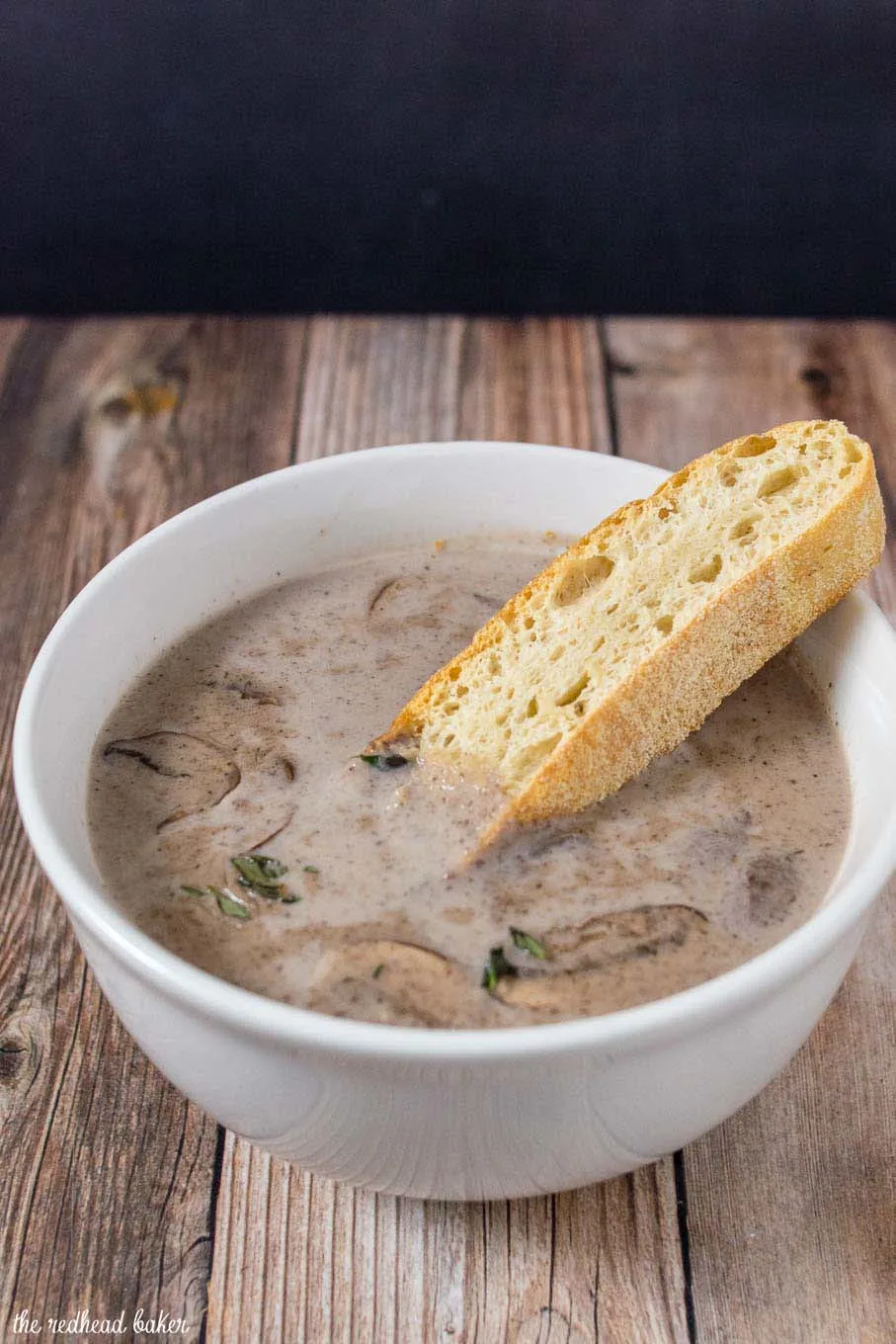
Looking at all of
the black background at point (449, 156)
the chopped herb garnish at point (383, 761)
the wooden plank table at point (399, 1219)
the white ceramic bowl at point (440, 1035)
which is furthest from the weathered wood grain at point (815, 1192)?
the black background at point (449, 156)

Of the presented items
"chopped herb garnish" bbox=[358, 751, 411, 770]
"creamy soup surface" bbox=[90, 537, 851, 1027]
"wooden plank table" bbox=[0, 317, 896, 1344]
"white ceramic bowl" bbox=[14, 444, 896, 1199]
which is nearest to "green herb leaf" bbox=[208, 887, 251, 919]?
"creamy soup surface" bbox=[90, 537, 851, 1027]

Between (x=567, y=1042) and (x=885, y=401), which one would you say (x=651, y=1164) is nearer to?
(x=567, y=1042)

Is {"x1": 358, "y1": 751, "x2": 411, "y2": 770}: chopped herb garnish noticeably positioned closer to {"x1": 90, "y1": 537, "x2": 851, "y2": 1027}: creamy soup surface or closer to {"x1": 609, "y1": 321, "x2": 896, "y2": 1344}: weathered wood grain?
{"x1": 90, "y1": 537, "x2": 851, "y2": 1027}: creamy soup surface

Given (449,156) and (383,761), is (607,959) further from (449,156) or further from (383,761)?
(449,156)

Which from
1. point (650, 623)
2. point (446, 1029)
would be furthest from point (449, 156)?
point (446, 1029)

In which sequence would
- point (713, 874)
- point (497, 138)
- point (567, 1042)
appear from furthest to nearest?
point (497, 138) → point (713, 874) → point (567, 1042)

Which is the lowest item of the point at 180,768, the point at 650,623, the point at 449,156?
the point at 449,156

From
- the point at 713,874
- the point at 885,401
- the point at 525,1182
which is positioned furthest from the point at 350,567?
the point at 885,401
